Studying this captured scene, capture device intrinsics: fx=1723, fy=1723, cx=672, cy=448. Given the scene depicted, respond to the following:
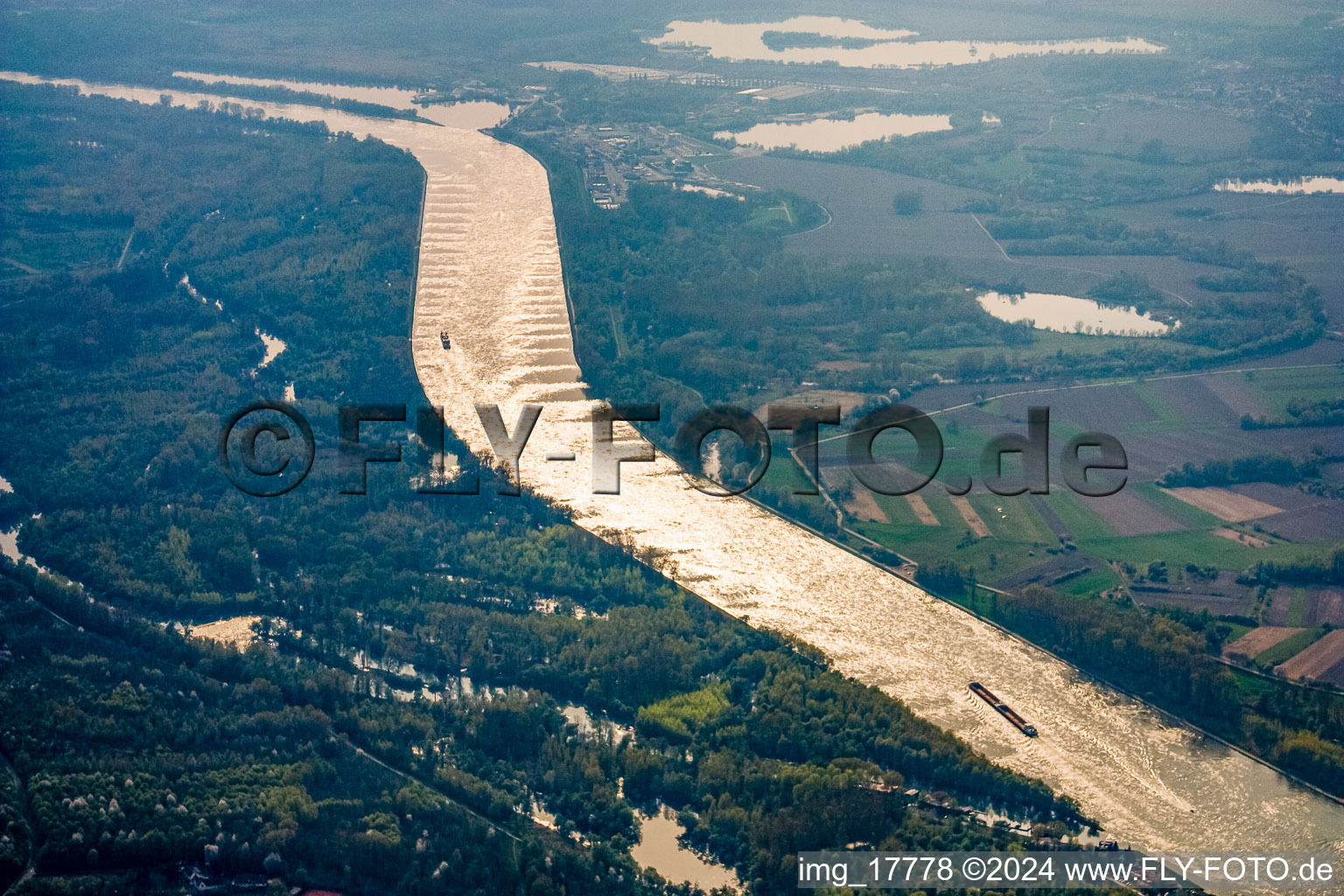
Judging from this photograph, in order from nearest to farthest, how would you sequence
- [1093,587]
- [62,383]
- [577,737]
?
[577,737]
[1093,587]
[62,383]

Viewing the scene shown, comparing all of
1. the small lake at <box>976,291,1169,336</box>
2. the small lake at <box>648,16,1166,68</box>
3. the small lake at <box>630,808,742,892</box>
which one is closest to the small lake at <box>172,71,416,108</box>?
the small lake at <box>648,16,1166,68</box>

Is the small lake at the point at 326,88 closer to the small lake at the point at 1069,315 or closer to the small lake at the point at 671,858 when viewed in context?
the small lake at the point at 1069,315

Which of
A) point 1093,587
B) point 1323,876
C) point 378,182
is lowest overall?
point 1323,876

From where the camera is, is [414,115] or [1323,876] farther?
[414,115]

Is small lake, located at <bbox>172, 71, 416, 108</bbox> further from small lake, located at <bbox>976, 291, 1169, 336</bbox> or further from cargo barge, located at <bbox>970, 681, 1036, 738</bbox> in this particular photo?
cargo barge, located at <bbox>970, 681, 1036, 738</bbox>

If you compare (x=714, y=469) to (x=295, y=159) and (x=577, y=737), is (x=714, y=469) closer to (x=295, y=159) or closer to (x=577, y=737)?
(x=577, y=737)

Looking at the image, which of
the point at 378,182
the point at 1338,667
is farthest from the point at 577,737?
the point at 378,182

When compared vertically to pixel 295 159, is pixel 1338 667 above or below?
below

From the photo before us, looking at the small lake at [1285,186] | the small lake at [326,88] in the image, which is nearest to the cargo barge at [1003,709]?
the small lake at [1285,186]
